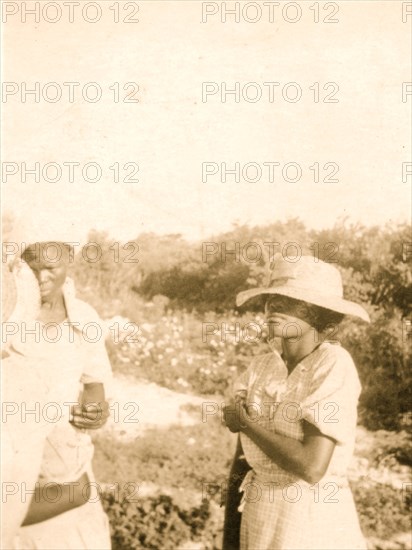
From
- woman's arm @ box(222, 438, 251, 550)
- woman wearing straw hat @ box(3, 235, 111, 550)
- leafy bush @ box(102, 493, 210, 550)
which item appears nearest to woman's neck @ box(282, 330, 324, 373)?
woman's arm @ box(222, 438, 251, 550)

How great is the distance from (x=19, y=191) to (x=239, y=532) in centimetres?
208

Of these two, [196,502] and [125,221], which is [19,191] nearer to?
[125,221]

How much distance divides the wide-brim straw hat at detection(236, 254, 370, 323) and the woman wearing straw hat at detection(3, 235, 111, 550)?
1.75ft

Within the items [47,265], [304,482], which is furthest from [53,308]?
[304,482]

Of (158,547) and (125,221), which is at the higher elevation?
(125,221)

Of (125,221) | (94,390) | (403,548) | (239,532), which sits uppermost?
(125,221)

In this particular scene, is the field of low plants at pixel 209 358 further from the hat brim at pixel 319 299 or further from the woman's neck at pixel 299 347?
the hat brim at pixel 319 299

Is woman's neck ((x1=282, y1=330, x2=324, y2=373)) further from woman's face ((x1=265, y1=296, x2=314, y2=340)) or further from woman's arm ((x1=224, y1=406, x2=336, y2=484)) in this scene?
woman's arm ((x1=224, y1=406, x2=336, y2=484))

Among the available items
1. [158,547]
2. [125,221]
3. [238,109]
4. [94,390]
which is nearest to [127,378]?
[125,221]

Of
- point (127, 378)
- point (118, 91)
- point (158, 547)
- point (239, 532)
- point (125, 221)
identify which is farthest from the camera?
point (127, 378)

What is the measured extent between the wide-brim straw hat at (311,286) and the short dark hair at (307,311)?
0.9 inches

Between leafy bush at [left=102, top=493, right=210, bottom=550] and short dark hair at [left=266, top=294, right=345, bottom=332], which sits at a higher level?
short dark hair at [left=266, top=294, right=345, bottom=332]

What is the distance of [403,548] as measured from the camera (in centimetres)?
286

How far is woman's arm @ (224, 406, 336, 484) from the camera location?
152 cm
